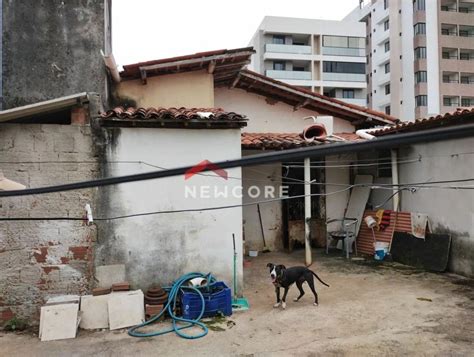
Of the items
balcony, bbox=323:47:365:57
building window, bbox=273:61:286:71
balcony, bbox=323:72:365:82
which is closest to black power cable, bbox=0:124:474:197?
building window, bbox=273:61:286:71

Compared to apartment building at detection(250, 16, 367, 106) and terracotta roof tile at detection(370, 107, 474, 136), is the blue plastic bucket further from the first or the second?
apartment building at detection(250, 16, 367, 106)

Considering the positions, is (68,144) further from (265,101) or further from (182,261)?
(265,101)

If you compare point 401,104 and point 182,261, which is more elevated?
point 401,104

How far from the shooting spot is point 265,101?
11.9 meters

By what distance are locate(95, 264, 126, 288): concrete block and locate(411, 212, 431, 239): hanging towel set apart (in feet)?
23.3

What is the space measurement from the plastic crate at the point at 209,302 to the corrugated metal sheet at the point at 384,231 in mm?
5895

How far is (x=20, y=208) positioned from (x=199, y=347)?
3.51 metres

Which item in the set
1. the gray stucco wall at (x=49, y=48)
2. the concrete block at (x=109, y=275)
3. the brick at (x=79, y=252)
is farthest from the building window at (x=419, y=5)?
the brick at (x=79, y=252)

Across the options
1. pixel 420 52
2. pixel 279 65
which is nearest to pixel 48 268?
pixel 420 52

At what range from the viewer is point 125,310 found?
5676 mm

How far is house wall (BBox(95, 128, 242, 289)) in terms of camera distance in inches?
246

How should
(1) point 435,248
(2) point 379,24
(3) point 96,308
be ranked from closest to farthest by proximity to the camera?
1. (3) point 96,308
2. (1) point 435,248
3. (2) point 379,24

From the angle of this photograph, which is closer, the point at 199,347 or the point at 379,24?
the point at 199,347

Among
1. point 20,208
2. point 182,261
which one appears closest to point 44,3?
point 20,208
